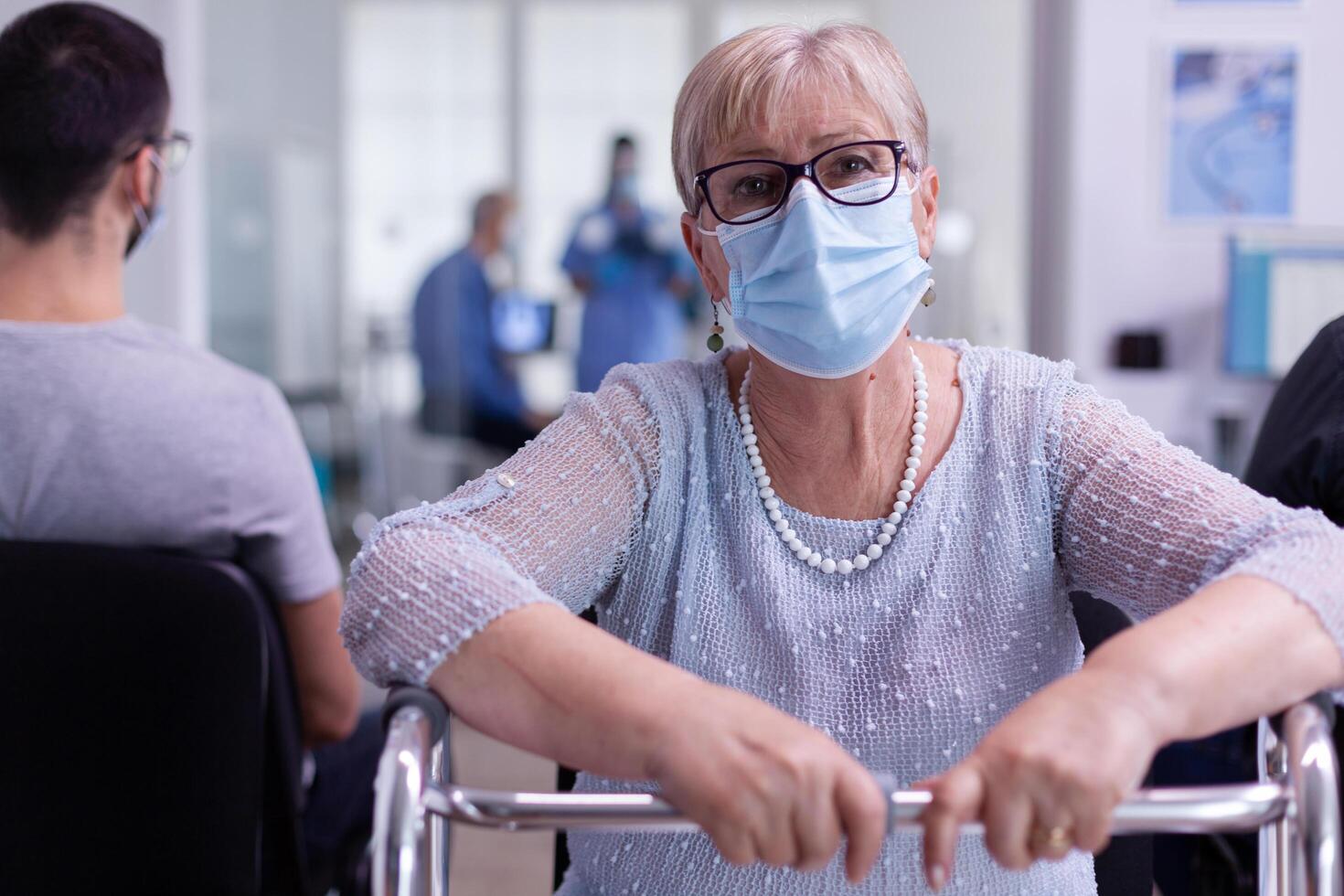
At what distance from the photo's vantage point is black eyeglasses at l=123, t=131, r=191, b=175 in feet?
4.94

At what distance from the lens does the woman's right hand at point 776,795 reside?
28.0 inches

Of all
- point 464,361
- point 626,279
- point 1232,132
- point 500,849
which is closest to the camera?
point 500,849

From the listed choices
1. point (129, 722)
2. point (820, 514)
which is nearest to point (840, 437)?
point (820, 514)

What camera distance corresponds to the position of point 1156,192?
9.68ft

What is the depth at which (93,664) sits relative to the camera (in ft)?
3.99

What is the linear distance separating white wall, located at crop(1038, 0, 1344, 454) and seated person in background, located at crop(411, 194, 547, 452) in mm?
2321

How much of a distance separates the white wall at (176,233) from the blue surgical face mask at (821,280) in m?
2.24

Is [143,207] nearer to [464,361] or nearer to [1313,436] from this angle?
[1313,436]

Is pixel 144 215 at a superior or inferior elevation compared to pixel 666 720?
superior

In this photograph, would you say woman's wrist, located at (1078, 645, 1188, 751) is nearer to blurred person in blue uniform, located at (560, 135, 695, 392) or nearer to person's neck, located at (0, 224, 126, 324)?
person's neck, located at (0, 224, 126, 324)

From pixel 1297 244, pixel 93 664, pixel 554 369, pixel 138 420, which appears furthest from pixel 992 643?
pixel 554 369

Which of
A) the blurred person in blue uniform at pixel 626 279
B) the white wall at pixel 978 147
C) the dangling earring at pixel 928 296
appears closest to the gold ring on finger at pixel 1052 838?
the dangling earring at pixel 928 296

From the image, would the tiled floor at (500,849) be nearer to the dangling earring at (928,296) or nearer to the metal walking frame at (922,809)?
the dangling earring at (928,296)

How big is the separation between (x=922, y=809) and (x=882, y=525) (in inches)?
15.6
